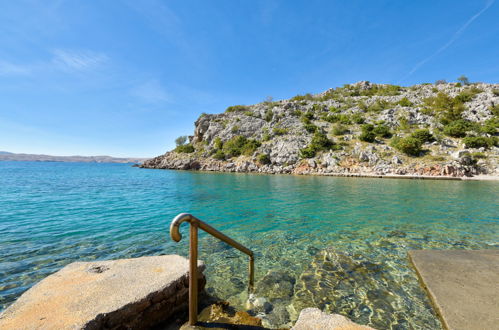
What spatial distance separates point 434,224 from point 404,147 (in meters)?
33.4

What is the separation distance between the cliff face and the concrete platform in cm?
3320

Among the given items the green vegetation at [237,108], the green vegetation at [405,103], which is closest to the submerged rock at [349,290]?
the green vegetation at [405,103]

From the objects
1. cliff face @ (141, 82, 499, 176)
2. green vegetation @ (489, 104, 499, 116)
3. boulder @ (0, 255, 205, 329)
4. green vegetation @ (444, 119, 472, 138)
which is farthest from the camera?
green vegetation @ (489, 104, 499, 116)

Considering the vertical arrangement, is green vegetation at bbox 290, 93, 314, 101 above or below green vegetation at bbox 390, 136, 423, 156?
above

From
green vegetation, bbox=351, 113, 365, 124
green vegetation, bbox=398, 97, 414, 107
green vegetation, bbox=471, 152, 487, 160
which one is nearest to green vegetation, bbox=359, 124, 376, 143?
green vegetation, bbox=351, 113, 365, 124

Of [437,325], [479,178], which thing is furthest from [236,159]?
[437,325]

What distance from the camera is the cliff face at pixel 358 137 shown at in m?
32.6

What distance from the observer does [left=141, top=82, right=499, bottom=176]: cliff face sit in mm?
32562

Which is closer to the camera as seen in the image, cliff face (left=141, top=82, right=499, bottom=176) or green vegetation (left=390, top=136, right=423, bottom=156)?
cliff face (left=141, top=82, right=499, bottom=176)

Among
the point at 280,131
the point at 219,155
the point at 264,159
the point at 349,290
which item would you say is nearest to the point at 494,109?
the point at 280,131

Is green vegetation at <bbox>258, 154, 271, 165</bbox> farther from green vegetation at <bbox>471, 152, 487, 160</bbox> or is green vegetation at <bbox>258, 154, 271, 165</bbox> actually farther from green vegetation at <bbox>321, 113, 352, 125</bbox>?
green vegetation at <bbox>471, 152, 487, 160</bbox>

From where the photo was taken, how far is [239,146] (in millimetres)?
54562

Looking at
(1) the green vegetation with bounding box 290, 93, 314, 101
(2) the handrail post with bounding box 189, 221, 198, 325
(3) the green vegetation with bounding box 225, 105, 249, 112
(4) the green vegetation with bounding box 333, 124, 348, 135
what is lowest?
(2) the handrail post with bounding box 189, 221, 198, 325

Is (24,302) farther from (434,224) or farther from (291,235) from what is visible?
(434,224)
